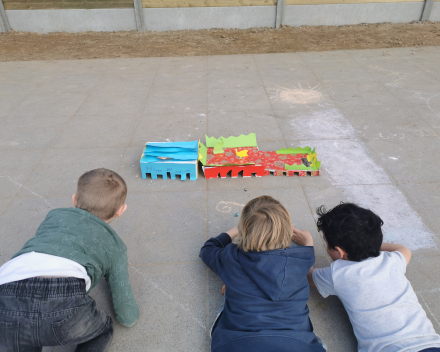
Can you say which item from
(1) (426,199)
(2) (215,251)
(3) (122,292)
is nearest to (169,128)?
(2) (215,251)

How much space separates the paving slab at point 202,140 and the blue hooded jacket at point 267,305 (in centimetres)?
34

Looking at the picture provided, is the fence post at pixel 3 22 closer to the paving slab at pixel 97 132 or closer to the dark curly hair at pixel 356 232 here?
the paving slab at pixel 97 132

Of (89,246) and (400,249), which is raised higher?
(89,246)

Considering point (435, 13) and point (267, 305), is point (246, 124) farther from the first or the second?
point (435, 13)

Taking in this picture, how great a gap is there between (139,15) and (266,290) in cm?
947

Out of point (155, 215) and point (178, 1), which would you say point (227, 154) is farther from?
point (178, 1)

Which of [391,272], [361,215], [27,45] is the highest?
[361,215]

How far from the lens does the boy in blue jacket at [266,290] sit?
5.00ft

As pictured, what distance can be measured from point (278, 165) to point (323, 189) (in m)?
0.49

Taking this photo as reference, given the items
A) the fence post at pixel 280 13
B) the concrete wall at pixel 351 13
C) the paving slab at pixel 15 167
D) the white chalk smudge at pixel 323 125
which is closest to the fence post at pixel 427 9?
the concrete wall at pixel 351 13

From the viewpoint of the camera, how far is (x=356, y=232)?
68.6 inches

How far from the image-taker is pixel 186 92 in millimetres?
5191

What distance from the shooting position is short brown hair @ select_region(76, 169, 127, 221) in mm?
1747

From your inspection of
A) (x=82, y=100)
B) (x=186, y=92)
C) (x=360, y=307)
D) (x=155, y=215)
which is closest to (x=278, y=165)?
(x=155, y=215)
